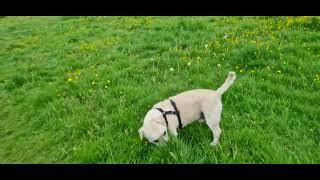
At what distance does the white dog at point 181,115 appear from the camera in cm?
544

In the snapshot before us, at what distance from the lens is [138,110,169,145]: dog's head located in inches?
212

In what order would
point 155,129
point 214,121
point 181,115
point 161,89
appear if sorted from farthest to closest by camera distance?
point 161,89 → point 181,115 → point 214,121 → point 155,129

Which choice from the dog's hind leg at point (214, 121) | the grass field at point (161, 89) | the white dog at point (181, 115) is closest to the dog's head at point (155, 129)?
the white dog at point (181, 115)

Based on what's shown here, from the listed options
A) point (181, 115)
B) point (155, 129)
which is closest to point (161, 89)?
point (181, 115)

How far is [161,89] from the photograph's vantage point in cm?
748

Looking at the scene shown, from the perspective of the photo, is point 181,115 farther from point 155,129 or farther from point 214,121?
point 155,129

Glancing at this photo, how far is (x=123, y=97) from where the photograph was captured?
7.27 m

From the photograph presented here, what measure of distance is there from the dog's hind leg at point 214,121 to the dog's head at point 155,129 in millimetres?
657

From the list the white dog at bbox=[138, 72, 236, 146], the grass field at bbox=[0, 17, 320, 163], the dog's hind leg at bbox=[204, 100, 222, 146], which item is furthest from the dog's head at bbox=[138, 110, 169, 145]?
the dog's hind leg at bbox=[204, 100, 222, 146]

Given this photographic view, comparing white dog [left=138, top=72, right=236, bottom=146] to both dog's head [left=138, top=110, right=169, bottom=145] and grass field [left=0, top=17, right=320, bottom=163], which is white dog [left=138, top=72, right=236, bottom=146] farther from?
grass field [left=0, top=17, right=320, bottom=163]

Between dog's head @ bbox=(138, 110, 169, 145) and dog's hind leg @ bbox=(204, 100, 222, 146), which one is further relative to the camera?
dog's hind leg @ bbox=(204, 100, 222, 146)

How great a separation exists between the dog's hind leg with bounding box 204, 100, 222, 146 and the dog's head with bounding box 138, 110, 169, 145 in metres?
0.66

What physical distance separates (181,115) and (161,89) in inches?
65.9
